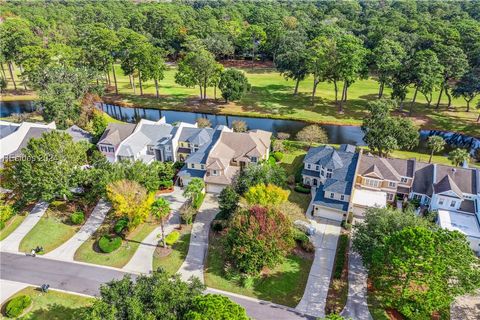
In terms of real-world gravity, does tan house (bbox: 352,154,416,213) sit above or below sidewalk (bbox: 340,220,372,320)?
above

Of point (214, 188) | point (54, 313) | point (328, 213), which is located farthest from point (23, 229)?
point (328, 213)

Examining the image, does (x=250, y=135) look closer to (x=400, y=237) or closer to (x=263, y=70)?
(x=400, y=237)

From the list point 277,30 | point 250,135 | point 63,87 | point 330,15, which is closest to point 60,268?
point 250,135

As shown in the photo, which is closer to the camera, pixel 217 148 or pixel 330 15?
pixel 217 148

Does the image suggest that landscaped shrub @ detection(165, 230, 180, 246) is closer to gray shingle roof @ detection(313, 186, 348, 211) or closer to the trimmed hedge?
gray shingle roof @ detection(313, 186, 348, 211)

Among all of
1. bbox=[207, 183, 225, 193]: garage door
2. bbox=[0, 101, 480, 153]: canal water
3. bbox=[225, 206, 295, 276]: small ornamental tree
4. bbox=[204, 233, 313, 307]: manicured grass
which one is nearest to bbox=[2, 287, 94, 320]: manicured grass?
bbox=[204, 233, 313, 307]: manicured grass

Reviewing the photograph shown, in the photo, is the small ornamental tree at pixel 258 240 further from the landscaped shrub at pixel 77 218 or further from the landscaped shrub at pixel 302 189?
the landscaped shrub at pixel 77 218

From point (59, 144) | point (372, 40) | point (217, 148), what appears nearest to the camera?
point (59, 144)
